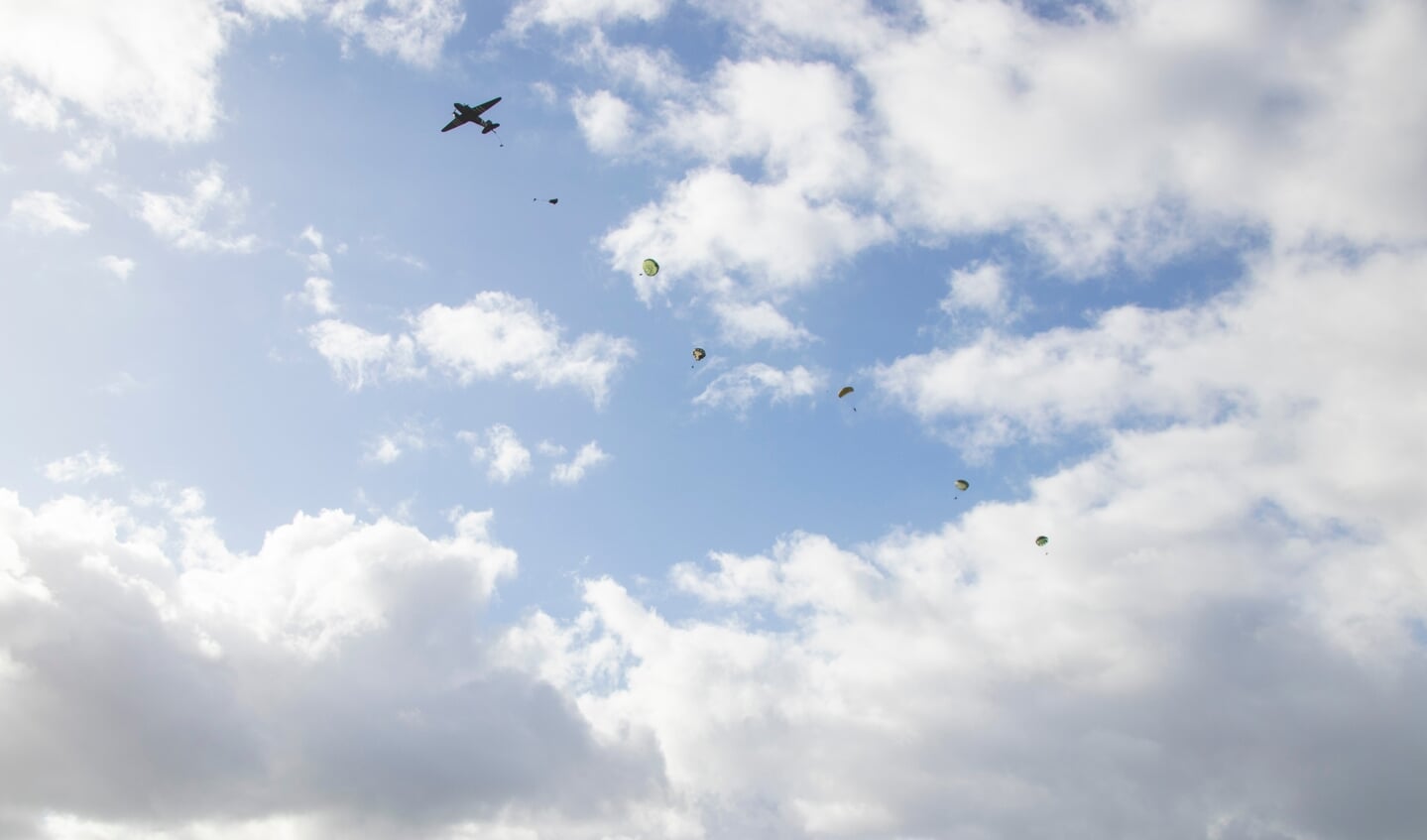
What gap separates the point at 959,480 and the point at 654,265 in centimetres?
5239

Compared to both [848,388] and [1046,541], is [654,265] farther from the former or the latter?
[1046,541]

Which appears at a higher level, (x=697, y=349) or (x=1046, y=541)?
(x=697, y=349)

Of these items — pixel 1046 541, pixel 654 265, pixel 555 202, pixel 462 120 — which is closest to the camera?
pixel 555 202

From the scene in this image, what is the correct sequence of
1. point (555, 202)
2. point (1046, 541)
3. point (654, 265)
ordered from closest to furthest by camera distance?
point (555, 202), point (654, 265), point (1046, 541)

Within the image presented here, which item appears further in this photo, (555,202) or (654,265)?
(654,265)

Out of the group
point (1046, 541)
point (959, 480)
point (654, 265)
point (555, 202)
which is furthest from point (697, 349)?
point (1046, 541)

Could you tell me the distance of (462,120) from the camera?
112250mm

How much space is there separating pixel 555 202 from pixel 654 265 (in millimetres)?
14438

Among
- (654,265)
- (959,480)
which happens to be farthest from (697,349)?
(959,480)

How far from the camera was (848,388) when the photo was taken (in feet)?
368

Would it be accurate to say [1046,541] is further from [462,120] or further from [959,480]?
[462,120]

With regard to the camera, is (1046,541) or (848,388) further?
(1046,541)


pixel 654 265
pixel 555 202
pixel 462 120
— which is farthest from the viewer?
pixel 462 120

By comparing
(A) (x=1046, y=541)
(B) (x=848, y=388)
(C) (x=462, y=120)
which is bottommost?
(A) (x=1046, y=541)
